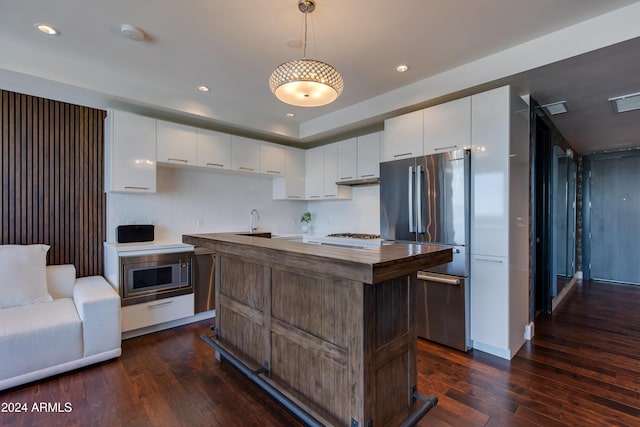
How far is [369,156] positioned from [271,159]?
4.79 ft

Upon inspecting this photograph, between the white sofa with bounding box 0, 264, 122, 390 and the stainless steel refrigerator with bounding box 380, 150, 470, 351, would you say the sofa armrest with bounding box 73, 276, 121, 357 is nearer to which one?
the white sofa with bounding box 0, 264, 122, 390

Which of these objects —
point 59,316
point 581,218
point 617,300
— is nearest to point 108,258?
point 59,316

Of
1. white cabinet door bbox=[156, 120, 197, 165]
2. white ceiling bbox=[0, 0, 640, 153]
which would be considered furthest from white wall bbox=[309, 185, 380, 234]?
white cabinet door bbox=[156, 120, 197, 165]

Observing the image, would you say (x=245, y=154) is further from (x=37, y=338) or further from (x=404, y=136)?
(x=37, y=338)

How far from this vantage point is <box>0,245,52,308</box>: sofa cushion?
2.51 metres

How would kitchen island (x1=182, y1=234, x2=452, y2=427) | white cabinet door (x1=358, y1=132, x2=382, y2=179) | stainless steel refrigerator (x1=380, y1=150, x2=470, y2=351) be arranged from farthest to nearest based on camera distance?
white cabinet door (x1=358, y1=132, x2=382, y2=179), stainless steel refrigerator (x1=380, y1=150, x2=470, y2=351), kitchen island (x1=182, y1=234, x2=452, y2=427)

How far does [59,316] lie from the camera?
238cm

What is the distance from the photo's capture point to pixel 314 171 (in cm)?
475

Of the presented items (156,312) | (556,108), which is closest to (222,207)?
(156,312)

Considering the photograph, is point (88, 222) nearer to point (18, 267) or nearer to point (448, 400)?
point (18, 267)

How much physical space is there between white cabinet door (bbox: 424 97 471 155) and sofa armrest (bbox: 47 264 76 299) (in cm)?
380

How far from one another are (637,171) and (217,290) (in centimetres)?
699

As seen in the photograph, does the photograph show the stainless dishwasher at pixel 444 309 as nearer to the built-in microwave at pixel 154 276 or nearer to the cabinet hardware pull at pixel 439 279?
the cabinet hardware pull at pixel 439 279

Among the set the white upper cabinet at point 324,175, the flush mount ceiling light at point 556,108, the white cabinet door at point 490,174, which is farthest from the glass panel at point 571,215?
the white upper cabinet at point 324,175
